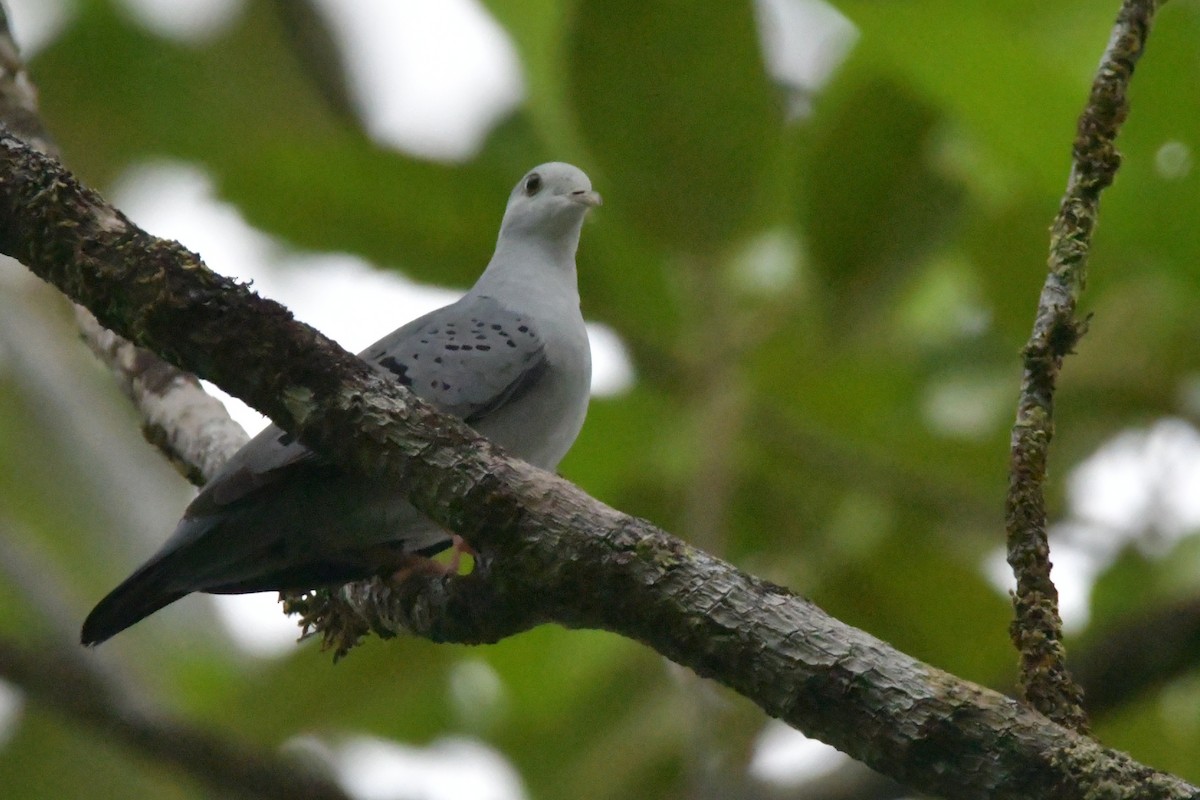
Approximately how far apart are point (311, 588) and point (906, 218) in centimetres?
210

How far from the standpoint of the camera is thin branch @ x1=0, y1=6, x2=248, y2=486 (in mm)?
3727

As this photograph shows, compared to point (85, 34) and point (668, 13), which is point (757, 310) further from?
point (85, 34)

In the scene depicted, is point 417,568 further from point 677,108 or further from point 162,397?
point 677,108

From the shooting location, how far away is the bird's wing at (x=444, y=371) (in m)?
3.26

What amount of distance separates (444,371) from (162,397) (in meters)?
0.81

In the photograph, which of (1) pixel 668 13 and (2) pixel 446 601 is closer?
(2) pixel 446 601

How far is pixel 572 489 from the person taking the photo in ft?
7.79

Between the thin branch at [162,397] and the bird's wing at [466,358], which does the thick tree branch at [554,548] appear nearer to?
the bird's wing at [466,358]

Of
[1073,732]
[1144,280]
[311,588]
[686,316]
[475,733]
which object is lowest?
[1073,732]

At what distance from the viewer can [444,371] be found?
3.60 metres

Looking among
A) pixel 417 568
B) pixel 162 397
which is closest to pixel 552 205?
pixel 162 397

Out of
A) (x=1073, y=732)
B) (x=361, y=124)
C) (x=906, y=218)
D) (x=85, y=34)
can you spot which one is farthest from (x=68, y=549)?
(x=1073, y=732)

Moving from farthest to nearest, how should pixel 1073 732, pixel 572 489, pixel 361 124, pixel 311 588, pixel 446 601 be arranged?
pixel 361 124 < pixel 311 588 < pixel 446 601 < pixel 572 489 < pixel 1073 732

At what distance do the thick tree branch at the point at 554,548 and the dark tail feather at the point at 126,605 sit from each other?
106 cm
